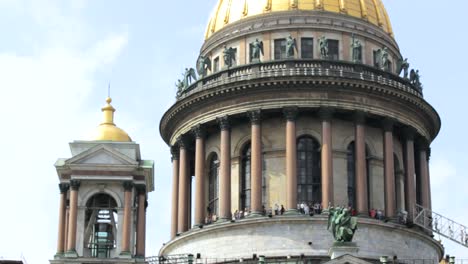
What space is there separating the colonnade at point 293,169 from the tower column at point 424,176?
60mm

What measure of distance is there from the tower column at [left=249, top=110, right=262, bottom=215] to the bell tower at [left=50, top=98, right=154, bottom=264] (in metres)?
8.85

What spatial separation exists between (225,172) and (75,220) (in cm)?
1303

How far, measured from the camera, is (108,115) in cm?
7019

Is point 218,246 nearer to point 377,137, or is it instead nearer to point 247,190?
point 247,190

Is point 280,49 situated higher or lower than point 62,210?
higher

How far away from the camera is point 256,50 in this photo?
77.8m

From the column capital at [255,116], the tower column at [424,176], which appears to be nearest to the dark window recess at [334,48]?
the column capital at [255,116]

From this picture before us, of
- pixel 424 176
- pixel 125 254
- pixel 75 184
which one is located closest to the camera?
pixel 125 254

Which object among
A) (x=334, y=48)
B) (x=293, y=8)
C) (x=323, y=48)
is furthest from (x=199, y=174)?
(x=293, y=8)

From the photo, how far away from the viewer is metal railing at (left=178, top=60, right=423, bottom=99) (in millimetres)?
75625

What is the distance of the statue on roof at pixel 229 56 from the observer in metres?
79.0

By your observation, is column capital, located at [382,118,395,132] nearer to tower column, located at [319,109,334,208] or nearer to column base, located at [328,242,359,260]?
tower column, located at [319,109,334,208]

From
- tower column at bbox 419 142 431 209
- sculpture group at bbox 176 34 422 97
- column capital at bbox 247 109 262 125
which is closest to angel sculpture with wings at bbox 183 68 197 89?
sculpture group at bbox 176 34 422 97

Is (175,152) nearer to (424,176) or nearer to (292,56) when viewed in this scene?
(292,56)
